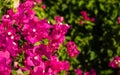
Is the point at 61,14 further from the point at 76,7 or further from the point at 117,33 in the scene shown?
the point at 117,33

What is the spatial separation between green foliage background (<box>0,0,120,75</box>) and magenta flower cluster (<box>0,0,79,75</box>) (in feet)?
8.47

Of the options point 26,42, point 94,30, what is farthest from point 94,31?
point 26,42

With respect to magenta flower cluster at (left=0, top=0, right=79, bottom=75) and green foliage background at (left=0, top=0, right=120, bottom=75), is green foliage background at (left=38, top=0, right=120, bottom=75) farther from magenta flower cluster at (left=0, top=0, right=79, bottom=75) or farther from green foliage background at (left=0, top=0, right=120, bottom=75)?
magenta flower cluster at (left=0, top=0, right=79, bottom=75)

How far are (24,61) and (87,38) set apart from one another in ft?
10.2

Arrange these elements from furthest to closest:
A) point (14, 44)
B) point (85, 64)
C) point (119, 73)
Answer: point (85, 64), point (119, 73), point (14, 44)

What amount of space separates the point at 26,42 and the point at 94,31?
3.24 m

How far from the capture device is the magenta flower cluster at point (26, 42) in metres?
3.47

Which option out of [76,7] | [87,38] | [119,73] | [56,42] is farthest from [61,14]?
[56,42]

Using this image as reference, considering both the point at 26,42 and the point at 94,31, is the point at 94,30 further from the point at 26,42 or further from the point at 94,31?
the point at 26,42

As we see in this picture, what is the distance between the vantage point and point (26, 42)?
3695 millimetres

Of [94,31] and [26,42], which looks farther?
[94,31]

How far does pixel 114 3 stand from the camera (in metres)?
6.52

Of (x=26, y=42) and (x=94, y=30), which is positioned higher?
(x=26, y=42)

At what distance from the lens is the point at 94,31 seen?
6.83 m
